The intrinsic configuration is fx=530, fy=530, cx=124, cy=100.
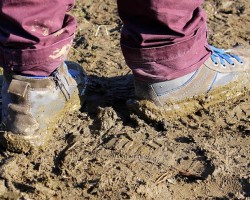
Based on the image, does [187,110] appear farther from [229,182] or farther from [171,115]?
[229,182]

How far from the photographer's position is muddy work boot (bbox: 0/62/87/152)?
219 cm

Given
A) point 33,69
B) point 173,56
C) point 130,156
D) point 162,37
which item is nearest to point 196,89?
point 173,56

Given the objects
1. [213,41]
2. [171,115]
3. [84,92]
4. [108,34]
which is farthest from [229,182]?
[108,34]

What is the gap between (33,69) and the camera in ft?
7.20

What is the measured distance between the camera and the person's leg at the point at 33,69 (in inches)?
79.5

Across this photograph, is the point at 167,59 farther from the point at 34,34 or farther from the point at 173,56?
the point at 34,34

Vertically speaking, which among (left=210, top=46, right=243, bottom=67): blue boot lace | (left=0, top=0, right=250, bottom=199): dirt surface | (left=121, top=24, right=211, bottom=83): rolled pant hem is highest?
(left=121, top=24, right=211, bottom=83): rolled pant hem

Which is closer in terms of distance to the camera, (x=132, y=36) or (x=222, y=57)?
(x=132, y=36)

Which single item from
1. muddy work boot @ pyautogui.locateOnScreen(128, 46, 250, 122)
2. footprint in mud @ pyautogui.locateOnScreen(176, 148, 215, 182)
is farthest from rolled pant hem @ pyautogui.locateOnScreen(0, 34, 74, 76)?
footprint in mud @ pyautogui.locateOnScreen(176, 148, 215, 182)

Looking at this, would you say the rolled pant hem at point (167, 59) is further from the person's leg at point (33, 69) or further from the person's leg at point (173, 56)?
the person's leg at point (33, 69)

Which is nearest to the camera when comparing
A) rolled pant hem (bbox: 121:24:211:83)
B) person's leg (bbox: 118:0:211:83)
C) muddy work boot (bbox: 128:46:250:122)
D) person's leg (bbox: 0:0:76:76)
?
person's leg (bbox: 0:0:76:76)

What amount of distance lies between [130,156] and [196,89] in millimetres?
465

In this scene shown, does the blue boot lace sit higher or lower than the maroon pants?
lower

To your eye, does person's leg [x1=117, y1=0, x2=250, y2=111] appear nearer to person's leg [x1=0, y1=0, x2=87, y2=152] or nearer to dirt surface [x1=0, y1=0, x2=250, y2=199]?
dirt surface [x1=0, y1=0, x2=250, y2=199]
